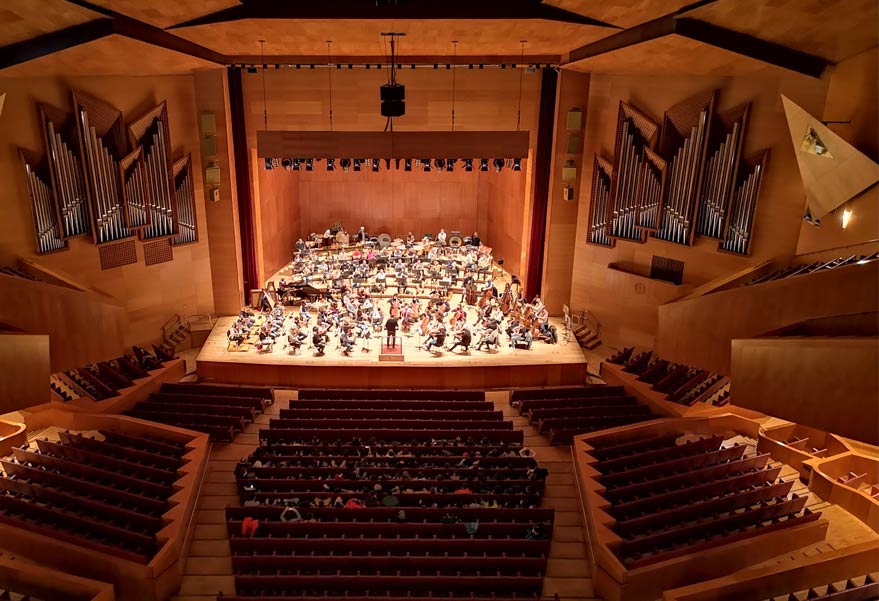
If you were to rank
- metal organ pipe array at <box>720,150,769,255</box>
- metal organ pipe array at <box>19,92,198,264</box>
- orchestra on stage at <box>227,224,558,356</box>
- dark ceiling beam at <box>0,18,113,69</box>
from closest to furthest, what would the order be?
dark ceiling beam at <box>0,18,113,69</box>
metal organ pipe array at <box>720,150,769,255</box>
metal organ pipe array at <box>19,92,198,264</box>
orchestra on stage at <box>227,224,558,356</box>

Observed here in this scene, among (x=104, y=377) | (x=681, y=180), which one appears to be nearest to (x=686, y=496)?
(x=681, y=180)

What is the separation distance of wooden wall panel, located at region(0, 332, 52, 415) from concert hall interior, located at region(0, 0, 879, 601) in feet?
0.09

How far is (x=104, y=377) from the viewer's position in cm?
900

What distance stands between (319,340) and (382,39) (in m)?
4.47

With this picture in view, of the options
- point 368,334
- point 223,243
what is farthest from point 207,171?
point 368,334

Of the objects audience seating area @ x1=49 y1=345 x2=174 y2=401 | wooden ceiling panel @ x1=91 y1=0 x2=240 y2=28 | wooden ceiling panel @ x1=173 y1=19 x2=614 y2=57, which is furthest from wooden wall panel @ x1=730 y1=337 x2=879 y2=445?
audience seating area @ x1=49 y1=345 x2=174 y2=401

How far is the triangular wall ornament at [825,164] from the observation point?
21.2ft

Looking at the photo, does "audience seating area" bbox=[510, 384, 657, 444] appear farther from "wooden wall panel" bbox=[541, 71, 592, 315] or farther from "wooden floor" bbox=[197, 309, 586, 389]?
"wooden wall panel" bbox=[541, 71, 592, 315]

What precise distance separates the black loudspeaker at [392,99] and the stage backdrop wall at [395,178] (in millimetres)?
1898

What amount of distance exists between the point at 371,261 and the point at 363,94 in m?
3.35

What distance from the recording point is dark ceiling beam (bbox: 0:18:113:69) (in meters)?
7.55

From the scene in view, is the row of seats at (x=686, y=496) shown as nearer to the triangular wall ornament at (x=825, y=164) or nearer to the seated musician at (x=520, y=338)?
the seated musician at (x=520, y=338)

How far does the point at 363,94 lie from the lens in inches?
436

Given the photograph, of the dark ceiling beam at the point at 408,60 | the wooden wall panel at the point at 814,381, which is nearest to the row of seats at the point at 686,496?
the wooden wall panel at the point at 814,381
